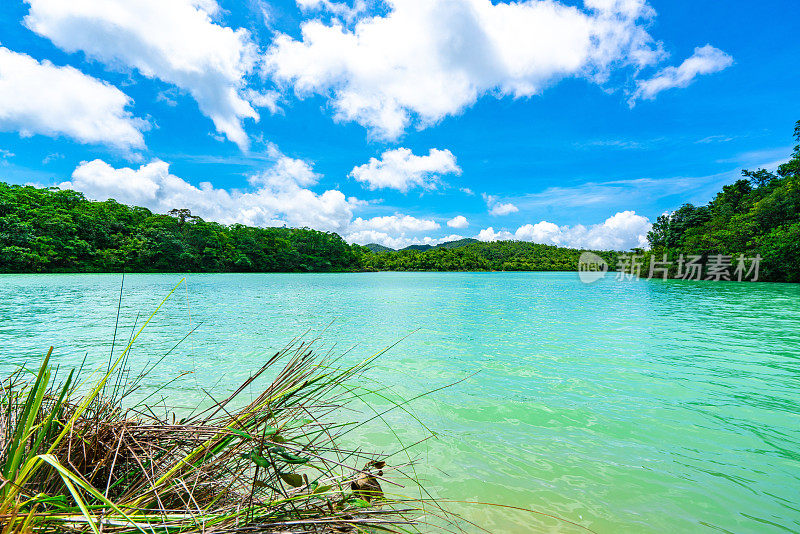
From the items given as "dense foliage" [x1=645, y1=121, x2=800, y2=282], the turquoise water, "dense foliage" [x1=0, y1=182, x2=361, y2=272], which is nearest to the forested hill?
"dense foliage" [x1=0, y1=182, x2=361, y2=272]

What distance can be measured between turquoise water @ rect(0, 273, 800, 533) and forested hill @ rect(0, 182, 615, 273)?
2483 cm

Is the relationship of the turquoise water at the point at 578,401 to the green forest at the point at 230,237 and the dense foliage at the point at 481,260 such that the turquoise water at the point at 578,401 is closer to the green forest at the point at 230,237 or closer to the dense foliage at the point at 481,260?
the green forest at the point at 230,237

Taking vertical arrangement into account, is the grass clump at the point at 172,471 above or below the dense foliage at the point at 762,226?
below

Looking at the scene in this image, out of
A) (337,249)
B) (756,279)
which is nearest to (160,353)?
(756,279)

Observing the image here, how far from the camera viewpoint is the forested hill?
42.2 m

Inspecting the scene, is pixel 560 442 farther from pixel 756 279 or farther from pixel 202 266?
pixel 202 266

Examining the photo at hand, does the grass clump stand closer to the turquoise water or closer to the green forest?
the turquoise water

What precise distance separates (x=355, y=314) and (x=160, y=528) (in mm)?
12897

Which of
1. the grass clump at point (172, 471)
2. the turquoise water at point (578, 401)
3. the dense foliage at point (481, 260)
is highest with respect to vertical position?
the dense foliage at point (481, 260)

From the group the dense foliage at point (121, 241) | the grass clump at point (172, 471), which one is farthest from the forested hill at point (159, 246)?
the grass clump at point (172, 471)

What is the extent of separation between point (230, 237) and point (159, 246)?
69.7ft

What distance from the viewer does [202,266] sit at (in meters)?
65.8

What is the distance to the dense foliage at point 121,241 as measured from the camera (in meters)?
41.1

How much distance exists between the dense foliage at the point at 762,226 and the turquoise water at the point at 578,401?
88.9 ft
